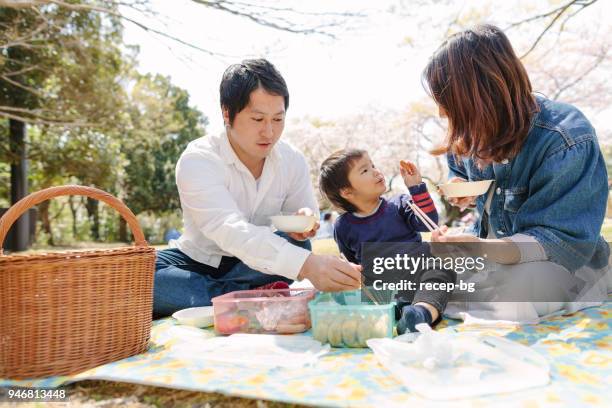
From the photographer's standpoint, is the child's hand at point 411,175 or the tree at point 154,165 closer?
the child's hand at point 411,175

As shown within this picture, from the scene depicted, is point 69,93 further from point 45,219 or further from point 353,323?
point 353,323

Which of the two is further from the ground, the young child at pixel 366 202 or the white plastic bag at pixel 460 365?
the young child at pixel 366 202

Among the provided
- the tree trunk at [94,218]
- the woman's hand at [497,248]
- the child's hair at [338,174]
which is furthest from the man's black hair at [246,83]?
the tree trunk at [94,218]

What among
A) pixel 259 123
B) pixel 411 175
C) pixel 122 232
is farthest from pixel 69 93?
pixel 122 232

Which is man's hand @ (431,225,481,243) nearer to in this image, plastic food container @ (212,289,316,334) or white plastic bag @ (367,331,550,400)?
white plastic bag @ (367,331,550,400)

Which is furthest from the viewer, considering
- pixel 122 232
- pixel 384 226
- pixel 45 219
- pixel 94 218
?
pixel 94 218

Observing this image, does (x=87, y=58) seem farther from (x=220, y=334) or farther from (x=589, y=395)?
(x=589, y=395)

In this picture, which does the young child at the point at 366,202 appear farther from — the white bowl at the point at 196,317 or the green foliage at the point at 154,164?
the green foliage at the point at 154,164

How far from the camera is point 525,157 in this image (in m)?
2.08

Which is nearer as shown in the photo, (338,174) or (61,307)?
(61,307)

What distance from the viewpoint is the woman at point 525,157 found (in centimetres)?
194

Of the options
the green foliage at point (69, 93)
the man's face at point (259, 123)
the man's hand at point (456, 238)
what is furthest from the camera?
the green foliage at point (69, 93)

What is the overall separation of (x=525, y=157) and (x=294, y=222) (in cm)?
102

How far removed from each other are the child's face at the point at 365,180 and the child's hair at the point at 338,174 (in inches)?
1.1
